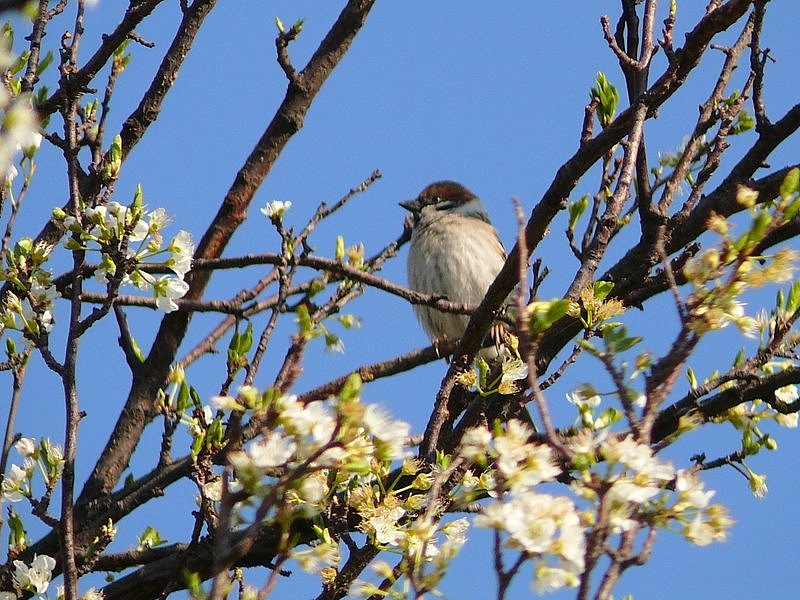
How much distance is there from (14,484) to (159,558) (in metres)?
0.61

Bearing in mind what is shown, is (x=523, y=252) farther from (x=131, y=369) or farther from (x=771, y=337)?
(x=131, y=369)

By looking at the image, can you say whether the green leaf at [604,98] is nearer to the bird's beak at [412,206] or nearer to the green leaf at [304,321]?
the green leaf at [304,321]

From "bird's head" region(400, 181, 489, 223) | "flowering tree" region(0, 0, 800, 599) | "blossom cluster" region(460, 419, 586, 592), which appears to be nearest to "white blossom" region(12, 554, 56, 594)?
"flowering tree" region(0, 0, 800, 599)

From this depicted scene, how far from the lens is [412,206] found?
6938 mm

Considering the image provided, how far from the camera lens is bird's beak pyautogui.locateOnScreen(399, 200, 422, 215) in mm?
6926

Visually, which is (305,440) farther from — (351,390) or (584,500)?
(584,500)

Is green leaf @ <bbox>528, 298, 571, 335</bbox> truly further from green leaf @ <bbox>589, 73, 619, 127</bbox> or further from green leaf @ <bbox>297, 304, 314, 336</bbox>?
green leaf @ <bbox>589, 73, 619, 127</bbox>

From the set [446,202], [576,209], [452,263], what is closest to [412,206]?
[446,202]

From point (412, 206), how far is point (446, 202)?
0.21 metres

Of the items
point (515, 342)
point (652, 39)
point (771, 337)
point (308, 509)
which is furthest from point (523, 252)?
point (771, 337)

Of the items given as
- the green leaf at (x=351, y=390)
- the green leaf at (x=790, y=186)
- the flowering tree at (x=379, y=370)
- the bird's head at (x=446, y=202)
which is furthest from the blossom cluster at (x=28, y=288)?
the bird's head at (x=446, y=202)

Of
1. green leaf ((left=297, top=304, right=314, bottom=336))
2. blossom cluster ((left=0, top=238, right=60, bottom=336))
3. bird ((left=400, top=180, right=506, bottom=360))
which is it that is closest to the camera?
green leaf ((left=297, top=304, right=314, bottom=336))

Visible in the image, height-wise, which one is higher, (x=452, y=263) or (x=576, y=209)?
(x=452, y=263)

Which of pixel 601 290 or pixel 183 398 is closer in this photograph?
pixel 601 290
